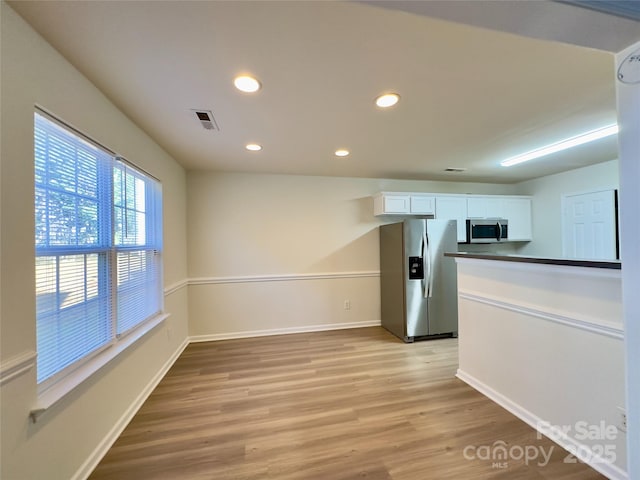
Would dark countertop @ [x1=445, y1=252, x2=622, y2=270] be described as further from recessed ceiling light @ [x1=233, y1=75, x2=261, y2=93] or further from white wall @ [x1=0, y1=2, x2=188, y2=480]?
white wall @ [x1=0, y1=2, x2=188, y2=480]

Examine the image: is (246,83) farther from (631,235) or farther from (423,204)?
(423,204)

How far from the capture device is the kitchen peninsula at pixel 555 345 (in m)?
1.40

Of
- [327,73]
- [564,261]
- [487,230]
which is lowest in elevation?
[564,261]

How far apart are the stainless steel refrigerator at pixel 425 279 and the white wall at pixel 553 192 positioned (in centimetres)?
187

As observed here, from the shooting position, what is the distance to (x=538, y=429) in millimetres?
1757

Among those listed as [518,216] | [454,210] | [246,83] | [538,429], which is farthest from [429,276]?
[246,83]

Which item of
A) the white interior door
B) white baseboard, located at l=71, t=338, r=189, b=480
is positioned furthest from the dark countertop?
white baseboard, located at l=71, t=338, r=189, b=480

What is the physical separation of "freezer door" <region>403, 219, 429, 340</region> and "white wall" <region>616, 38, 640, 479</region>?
95.9 inches

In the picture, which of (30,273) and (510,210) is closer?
(30,273)

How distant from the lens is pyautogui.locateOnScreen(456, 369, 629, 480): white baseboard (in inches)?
55.6

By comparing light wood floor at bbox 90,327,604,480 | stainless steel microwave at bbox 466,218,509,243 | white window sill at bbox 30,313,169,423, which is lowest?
light wood floor at bbox 90,327,604,480

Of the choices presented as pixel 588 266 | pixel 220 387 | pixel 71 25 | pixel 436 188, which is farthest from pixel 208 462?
pixel 436 188

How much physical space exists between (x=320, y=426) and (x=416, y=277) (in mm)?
2209

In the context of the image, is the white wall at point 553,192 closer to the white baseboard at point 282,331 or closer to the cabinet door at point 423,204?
the cabinet door at point 423,204
